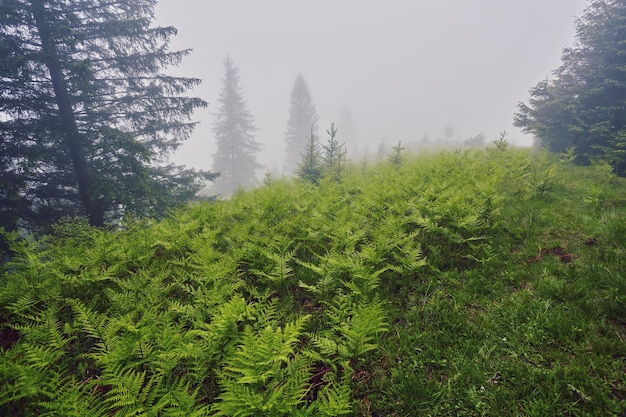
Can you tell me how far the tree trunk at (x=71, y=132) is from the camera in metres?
10.1

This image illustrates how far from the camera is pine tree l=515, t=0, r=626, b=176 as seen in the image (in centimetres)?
1178

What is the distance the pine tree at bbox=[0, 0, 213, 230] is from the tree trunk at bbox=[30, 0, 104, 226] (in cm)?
3

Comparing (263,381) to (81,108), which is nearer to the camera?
(263,381)

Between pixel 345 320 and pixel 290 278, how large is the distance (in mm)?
1657

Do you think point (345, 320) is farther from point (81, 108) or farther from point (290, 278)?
point (81, 108)

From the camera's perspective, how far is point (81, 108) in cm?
1138

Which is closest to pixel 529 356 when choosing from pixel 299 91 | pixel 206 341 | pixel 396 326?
pixel 396 326

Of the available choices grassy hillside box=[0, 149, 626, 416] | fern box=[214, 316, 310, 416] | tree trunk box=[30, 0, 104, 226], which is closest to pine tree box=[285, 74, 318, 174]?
tree trunk box=[30, 0, 104, 226]

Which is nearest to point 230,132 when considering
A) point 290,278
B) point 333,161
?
point 333,161

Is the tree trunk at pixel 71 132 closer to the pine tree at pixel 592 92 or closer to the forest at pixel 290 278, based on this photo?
the forest at pixel 290 278

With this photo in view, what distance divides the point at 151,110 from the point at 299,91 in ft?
100

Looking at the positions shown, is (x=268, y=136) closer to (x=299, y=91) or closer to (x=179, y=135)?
(x=299, y=91)

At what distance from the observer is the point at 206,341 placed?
3.28 meters

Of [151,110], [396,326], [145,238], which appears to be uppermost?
[151,110]
